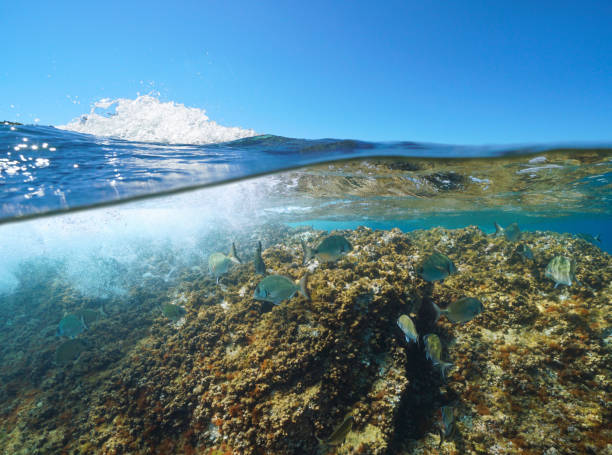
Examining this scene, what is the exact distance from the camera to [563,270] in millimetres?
5168

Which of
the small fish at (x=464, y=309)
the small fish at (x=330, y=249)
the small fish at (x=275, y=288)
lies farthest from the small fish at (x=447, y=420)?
the small fish at (x=330, y=249)

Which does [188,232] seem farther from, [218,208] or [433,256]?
[433,256]

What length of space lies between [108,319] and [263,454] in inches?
360

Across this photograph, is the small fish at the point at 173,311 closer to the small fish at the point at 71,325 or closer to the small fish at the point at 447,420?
the small fish at the point at 71,325

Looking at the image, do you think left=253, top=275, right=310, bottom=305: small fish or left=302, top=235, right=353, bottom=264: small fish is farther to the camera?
left=302, top=235, right=353, bottom=264: small fish

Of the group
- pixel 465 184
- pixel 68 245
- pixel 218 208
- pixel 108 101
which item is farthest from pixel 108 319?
pixel 465 184

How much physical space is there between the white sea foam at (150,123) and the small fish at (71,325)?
650 centimetres

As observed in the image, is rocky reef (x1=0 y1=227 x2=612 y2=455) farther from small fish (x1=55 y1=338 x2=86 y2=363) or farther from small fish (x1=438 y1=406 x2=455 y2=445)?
small fish (x1=55 y1=338 x2=86 y2=363)

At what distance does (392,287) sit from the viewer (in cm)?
549

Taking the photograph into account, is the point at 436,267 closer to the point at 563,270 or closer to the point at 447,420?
the point at 447,420

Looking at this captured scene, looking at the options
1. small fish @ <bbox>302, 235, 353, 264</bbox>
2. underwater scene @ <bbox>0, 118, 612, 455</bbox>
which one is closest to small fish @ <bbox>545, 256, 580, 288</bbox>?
underwater scene @ <bbox>0, 118, 612, 455</bbox>

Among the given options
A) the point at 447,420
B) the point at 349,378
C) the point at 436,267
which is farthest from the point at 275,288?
the point at 447,420

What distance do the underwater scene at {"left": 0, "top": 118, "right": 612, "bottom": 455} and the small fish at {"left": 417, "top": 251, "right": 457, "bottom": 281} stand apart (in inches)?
1.7

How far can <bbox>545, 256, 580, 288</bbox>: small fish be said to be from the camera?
5.04m
